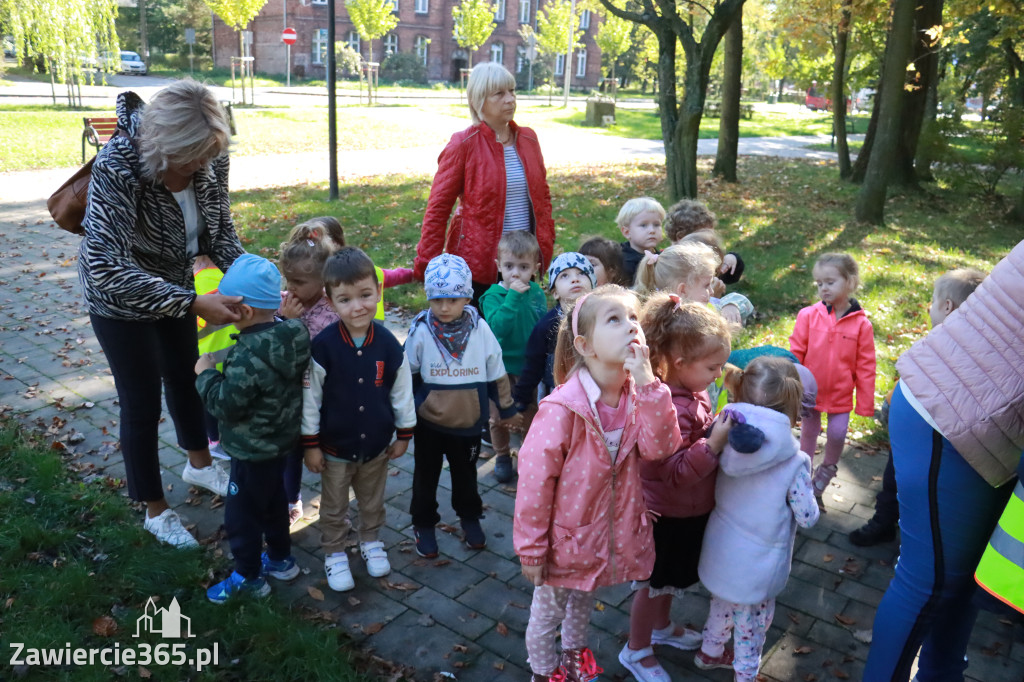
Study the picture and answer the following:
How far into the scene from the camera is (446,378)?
383cm

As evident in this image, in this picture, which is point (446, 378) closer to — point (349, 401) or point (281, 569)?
point (349, 401)

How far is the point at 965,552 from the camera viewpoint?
2.39 metres

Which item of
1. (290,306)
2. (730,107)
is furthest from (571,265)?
(730,107)

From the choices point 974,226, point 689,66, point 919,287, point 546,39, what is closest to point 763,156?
point 974,226

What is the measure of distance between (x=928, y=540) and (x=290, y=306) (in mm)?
2895

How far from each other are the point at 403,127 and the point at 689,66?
1486 centimetres

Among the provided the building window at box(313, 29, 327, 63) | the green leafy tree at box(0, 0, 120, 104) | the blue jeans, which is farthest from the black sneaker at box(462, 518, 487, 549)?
the building window at box(313, 29, 327, 63)

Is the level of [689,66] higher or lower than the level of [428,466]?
higher

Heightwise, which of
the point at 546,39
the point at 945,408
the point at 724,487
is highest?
the point at 546,39

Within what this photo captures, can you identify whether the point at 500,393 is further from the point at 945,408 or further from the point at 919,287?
the point at 919,287

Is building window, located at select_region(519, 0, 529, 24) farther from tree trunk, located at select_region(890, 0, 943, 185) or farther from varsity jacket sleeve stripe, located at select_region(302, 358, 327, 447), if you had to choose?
varsity jacket sleeve stripe, located at select_region(302, 358, 327, 447)

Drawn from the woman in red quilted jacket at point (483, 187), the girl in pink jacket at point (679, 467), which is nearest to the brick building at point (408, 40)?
the woman in red quilted jacket at point (483, 187)

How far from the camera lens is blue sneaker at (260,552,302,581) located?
147 inches

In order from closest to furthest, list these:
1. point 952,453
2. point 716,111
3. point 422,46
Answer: point 952,453, point 716,111, point 422,46
